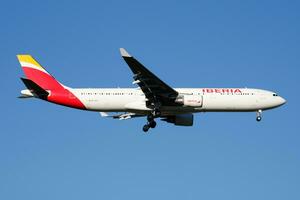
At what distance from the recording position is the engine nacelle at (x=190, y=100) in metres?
63.2

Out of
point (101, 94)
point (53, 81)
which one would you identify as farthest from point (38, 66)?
point (101, 94)

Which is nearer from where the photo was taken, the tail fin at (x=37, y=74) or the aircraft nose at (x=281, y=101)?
the tail fin at (x=37, y=74)

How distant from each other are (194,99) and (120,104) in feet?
23.2

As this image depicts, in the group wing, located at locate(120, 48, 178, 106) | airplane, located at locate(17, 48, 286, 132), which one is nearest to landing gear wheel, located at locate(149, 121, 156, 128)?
airplane, located at locate(17, 48, 286, 132)

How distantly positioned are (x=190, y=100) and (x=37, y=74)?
15697 millimetres

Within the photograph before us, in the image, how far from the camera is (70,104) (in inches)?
2562

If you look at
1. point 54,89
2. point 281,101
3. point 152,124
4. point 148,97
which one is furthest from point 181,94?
point 54,89

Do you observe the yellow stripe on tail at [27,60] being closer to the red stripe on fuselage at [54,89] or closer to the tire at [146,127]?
the red stripe on fuselage at [54,89]

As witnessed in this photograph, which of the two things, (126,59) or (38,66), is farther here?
(38,66)

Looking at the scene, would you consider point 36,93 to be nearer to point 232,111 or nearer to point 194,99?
point 194,99

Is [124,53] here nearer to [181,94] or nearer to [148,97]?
[148,97]

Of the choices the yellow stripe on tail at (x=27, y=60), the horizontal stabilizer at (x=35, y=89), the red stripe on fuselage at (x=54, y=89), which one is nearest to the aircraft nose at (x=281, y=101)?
the red stripe on fuselage at (x=54, y=89)

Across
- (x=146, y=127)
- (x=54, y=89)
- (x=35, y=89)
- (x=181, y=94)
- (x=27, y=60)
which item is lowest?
(x=146, y=127)

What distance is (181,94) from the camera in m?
63.9
